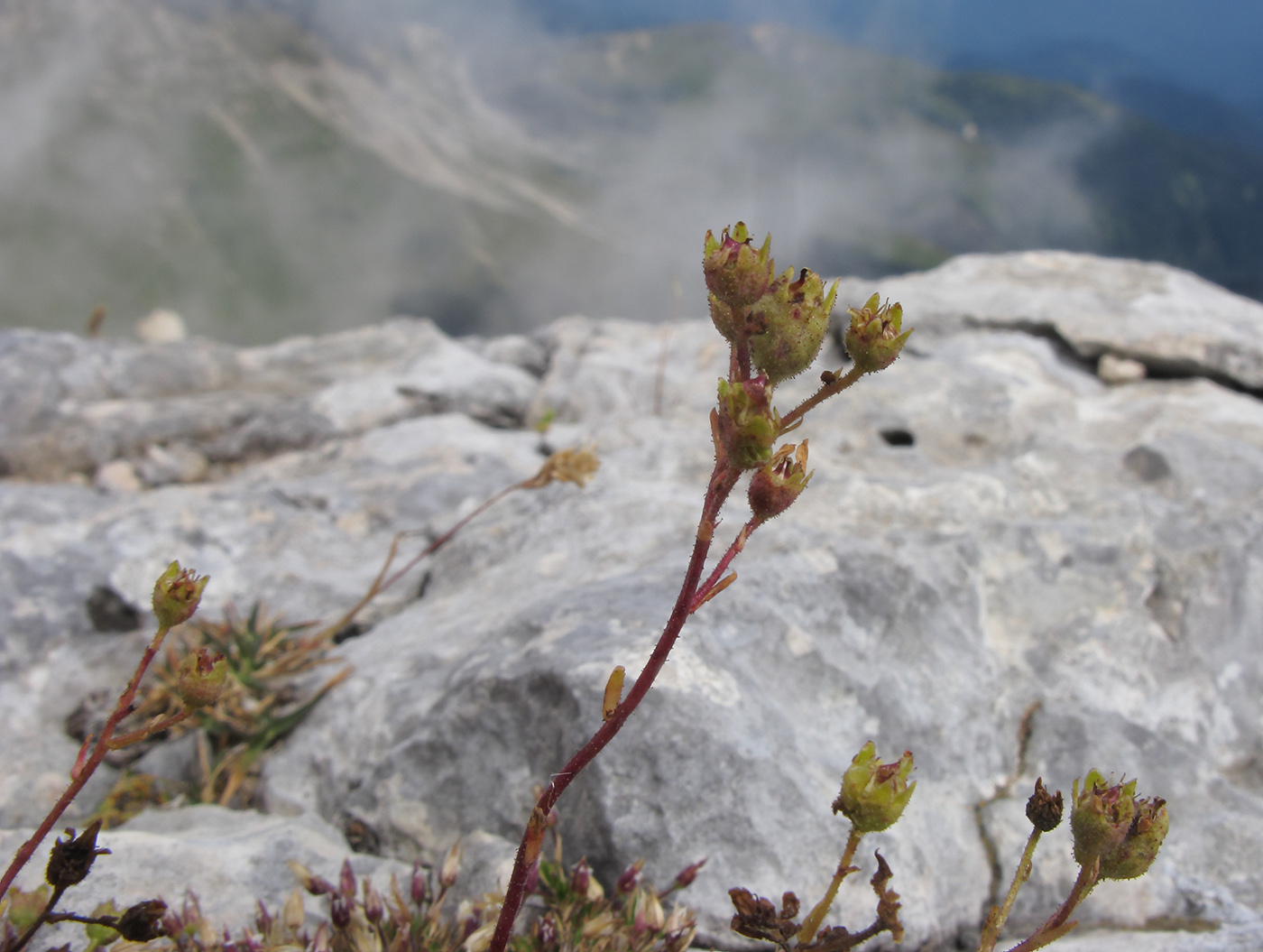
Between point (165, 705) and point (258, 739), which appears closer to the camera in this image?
point (258, 739)

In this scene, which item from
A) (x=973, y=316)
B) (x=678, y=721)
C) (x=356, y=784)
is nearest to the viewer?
(x=678, y=721)

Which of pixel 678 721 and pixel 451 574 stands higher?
pixel 451 574

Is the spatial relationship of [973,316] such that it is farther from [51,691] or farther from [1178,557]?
[51,691]

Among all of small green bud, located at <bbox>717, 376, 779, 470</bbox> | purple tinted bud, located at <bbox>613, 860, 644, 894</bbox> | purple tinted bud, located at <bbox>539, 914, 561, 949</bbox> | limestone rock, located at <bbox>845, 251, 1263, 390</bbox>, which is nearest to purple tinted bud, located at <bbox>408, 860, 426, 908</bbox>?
purple tinted bud, located at <bbox>539, 914, 561, 949</bbox>

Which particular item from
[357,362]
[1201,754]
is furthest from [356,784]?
[357,362]

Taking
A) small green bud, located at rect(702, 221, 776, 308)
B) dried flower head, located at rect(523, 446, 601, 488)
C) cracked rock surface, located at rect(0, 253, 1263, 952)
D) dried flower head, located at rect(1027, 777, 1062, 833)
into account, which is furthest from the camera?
dried flower head, located at rect(523, 446, 601, 488)

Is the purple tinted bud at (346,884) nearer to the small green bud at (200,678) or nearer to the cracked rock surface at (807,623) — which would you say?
the cracked rock surface at (807,623)

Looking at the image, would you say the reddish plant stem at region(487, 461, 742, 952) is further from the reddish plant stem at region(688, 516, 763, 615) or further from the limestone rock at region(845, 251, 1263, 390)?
the limestone rock at region(845, 251, 1263, 390)

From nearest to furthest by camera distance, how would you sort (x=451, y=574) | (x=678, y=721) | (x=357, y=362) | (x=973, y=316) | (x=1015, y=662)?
(x=678, y=721) < (x=1015, y=662) < (x=451, y=574) < (x=973, y=316) < (x=357, y=362)
